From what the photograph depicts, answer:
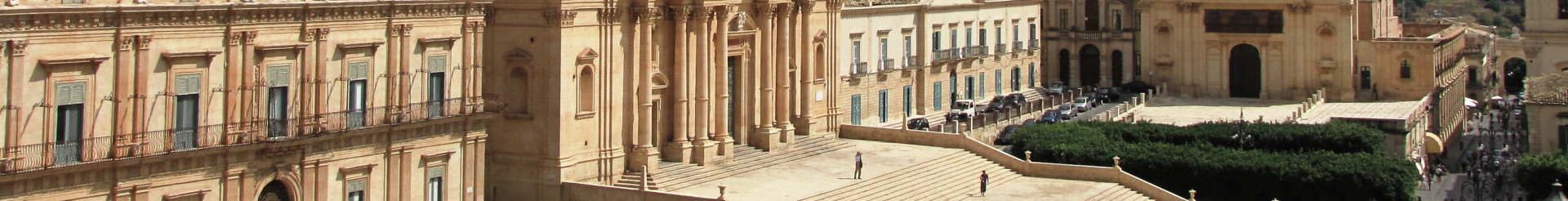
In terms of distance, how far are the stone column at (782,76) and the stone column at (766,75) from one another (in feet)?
0.76

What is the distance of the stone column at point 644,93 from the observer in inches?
1823

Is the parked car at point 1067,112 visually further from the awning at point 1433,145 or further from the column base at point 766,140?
the column base at point 766,140

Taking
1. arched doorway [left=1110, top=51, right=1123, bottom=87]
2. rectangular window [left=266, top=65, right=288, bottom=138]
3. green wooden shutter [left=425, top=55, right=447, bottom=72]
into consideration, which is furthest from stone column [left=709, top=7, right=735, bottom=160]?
arched doorway [left=1110, top=51, right=1123, bottom=87]

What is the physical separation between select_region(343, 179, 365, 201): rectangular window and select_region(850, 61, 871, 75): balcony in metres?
26.2

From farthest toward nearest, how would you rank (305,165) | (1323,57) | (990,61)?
(1323,57) < (990,61) < (305,165)

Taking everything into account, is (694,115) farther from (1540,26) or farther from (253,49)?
(1540,26)

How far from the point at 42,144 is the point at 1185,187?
92.6ft

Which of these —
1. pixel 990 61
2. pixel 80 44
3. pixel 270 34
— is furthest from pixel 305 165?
pixel 990 61

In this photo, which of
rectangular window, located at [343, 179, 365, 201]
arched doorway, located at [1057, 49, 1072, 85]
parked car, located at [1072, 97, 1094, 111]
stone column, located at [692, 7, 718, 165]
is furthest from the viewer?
arched doorway, located at [1057, 49, 1072, 85]

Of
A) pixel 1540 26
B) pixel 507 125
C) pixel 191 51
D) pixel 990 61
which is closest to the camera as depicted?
pixel 191 51

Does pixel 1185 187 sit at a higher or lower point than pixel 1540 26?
lower

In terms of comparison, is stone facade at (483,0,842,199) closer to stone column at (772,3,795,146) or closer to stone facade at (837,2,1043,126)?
stone column at (772,3,795,146)

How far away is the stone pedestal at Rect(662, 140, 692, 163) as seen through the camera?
1887 inches

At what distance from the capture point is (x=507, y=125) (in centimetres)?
4488
